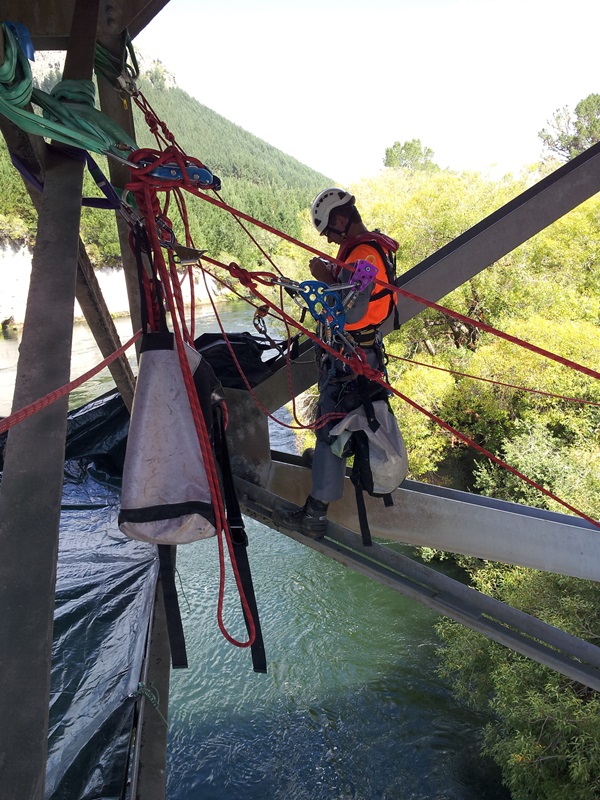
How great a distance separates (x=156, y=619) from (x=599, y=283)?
13148mm

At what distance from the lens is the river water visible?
7.38 meters

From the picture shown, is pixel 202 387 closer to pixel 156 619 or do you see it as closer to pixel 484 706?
pixel 156 619

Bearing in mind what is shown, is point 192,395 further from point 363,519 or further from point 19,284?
point 19,284

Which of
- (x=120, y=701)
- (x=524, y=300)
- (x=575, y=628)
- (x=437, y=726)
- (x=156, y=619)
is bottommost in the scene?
(x=437, y=726)

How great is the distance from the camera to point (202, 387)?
66.1 inches

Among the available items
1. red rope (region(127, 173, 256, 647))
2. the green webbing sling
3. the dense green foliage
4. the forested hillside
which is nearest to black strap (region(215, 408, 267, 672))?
red rope (region(127, 173, 256, 647))

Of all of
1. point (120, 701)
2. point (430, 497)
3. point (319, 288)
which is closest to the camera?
point (319, 288)

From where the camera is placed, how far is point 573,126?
4097cm

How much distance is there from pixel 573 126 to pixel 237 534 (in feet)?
151

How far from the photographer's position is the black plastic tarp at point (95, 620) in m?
2.57

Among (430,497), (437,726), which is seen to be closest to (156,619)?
(430,497)

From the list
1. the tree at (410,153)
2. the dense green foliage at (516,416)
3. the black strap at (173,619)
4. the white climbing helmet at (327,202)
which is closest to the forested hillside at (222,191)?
the white climbing helmet at (327,202)

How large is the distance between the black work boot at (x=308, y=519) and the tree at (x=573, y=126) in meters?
43.1

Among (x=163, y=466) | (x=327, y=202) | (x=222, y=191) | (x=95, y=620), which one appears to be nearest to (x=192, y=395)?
(x=163, y=466)
